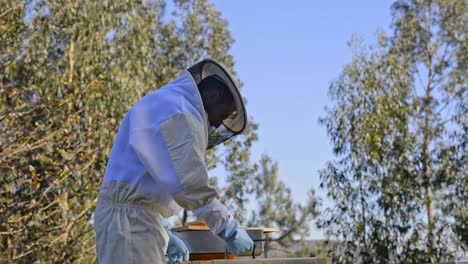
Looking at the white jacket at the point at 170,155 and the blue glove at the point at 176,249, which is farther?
the blue glove at the point at 176,249

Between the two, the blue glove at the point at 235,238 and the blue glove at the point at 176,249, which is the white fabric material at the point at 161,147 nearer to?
the blue glove at the point at 235,238

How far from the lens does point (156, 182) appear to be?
6.70 ft

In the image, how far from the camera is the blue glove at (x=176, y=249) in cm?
242

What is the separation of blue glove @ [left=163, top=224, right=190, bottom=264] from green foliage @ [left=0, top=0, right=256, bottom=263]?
4.15m

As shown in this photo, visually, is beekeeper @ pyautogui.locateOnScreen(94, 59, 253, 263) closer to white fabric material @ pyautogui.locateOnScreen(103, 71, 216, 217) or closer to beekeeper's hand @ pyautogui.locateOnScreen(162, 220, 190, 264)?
white fabric material @ pyautogui.locateOnScreen(103, 71, 216, 217)

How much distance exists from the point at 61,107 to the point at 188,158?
6879 millimetres

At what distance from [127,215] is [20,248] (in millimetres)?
6750

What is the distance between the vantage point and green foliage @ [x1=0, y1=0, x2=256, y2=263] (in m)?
7.47

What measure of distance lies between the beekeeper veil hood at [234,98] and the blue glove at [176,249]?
0.32m

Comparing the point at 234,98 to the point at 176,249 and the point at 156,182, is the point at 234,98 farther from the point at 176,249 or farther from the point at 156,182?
the point at 176,249

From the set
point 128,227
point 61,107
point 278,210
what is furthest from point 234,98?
point 278,210

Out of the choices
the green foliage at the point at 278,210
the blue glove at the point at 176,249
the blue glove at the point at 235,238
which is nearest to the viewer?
the blue glove at the point at 235,238

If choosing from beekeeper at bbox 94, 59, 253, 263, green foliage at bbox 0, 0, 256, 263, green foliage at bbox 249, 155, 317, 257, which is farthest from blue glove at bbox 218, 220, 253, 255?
Answer: green foliage at bbox 249, 155, 317, 257

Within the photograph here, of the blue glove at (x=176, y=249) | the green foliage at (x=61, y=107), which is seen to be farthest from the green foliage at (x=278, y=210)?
the blue glove at (x=176, y=249)
